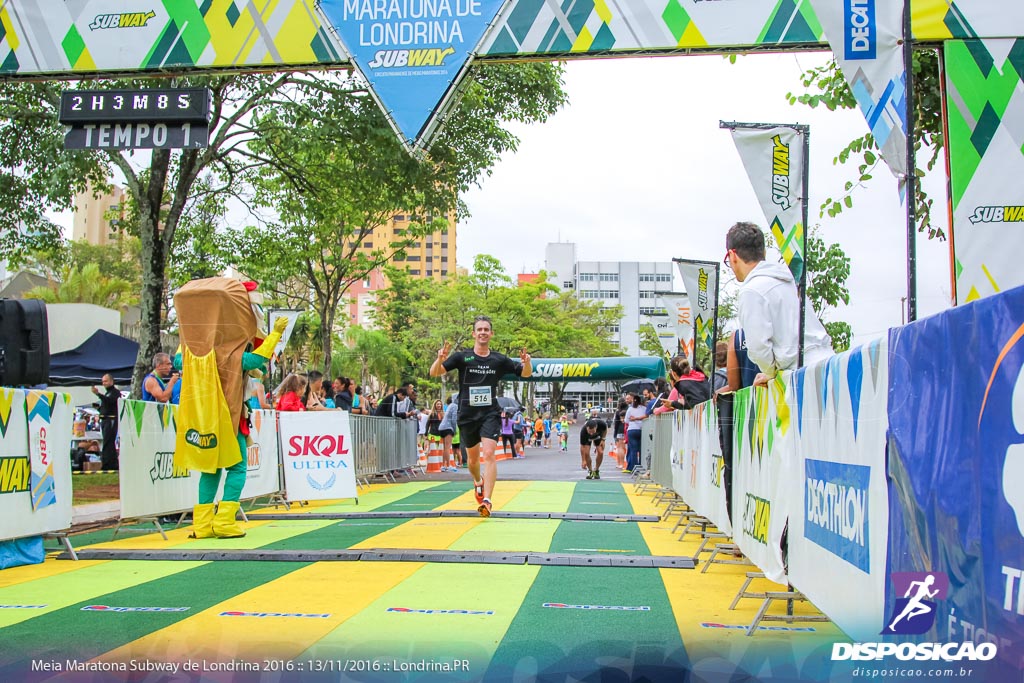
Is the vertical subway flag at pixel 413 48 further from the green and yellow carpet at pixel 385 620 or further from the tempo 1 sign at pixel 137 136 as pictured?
the green and yellow carpet at pixel 385 620

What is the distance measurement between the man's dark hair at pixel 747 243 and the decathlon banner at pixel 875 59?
893 millimetres

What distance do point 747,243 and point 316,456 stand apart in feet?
28.0

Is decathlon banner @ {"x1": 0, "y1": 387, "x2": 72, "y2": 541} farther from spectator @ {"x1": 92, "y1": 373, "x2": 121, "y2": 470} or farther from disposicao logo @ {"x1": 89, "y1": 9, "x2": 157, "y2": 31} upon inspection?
spectator @ {"x1": 92, "y1": 373, "x2": 121, "y2": 470}

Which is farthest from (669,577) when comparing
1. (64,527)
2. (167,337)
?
(167,337)

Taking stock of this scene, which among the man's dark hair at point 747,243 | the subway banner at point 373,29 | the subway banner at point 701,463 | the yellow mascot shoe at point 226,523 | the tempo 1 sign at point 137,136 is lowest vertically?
the yellow mascot shoe at point 226,523

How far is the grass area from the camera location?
12508 mm

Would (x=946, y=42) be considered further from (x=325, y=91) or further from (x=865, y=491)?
(x=325, y=91)

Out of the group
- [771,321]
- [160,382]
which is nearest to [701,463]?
[771,321]

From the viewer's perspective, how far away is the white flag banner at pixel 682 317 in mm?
17516

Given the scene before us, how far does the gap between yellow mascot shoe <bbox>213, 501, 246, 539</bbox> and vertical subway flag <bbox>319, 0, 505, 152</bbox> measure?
3.63 m

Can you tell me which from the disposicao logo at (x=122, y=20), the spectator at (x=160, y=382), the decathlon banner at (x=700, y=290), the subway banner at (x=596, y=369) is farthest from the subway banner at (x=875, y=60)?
the subway banner at (x=596, y=369)

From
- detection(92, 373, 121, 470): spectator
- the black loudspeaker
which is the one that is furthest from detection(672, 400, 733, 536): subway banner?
detection(92, 373, 121, 470): spectator

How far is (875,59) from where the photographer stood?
6.69m

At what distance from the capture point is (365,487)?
16.2 metres
